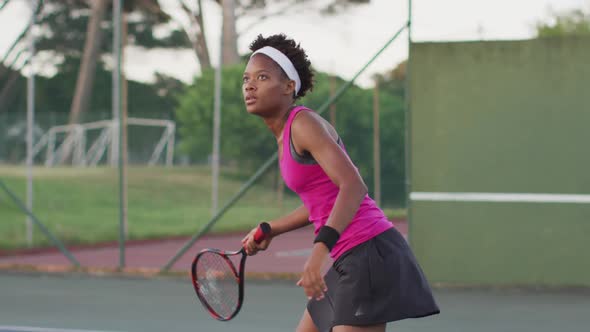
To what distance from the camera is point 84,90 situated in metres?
29.0

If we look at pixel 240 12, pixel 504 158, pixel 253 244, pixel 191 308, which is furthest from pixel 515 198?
pixel 240 12

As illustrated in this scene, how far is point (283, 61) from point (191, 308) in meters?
4.79

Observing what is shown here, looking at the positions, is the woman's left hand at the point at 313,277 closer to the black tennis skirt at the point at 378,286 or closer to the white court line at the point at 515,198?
the black tennis skirt at the point at 378,286

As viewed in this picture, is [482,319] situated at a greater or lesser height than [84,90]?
lesser

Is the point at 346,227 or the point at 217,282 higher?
the point at 346,227

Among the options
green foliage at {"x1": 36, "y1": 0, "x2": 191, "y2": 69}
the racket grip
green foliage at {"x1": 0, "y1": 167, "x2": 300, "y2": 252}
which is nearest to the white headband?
the racket grip

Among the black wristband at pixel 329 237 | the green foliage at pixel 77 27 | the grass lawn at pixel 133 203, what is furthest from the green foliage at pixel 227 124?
the black wristband at pixel 329 237

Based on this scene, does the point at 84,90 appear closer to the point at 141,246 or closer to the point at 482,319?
the point at 141,246

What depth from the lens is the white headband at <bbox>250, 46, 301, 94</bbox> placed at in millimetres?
3734

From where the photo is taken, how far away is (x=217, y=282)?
4332 millimetres

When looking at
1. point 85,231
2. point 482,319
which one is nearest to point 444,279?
point 482,319

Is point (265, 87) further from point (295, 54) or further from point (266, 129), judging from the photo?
point (266, 129)

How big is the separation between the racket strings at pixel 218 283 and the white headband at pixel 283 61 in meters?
0.88

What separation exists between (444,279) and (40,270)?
13.4 ft
